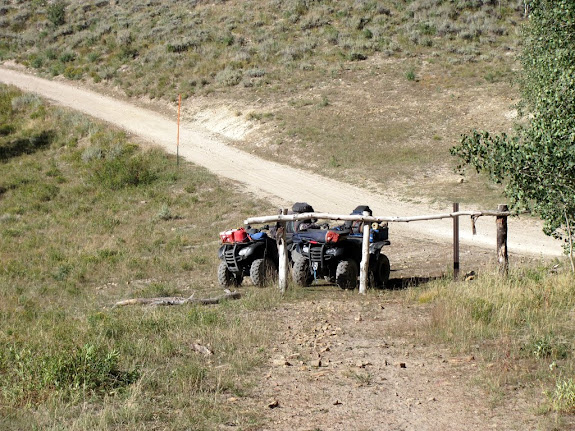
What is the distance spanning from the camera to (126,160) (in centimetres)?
2786

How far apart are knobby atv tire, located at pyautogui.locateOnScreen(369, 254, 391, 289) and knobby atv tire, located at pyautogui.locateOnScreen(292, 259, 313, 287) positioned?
1.15 metres

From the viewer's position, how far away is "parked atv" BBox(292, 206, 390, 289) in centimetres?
1201

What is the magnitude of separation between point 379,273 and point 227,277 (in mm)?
2979

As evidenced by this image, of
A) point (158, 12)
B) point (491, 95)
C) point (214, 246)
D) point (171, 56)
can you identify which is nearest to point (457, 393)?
point (214, 246)

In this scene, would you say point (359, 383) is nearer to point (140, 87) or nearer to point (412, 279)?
point (412, 279)

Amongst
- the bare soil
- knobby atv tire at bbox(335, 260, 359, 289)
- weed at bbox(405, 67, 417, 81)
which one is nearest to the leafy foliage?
the bare soil

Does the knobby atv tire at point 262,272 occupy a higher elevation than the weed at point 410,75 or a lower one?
lower

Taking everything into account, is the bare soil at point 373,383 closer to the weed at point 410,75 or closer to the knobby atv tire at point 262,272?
the knobby atv tire at point 262,272

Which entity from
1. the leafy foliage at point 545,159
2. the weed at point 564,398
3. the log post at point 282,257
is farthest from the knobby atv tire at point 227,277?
the weed at point 564,398

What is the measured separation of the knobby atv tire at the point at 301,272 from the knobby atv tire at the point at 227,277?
144cm

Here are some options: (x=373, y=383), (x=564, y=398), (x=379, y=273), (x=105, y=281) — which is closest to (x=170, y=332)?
(x=373, y=383)

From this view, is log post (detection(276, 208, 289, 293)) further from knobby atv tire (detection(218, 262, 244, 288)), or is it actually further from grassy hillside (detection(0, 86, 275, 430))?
knobby atv tire (detection(218, 262, 244, 288))

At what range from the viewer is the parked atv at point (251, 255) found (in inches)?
504

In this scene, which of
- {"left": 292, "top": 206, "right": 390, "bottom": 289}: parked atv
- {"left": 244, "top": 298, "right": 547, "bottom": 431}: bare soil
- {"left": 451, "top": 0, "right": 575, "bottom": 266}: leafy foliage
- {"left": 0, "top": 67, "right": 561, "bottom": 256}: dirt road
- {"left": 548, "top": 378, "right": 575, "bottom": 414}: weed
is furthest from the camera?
{"left": 0, "top": 67, "right": 561, "bottom": 256}: dirt road
